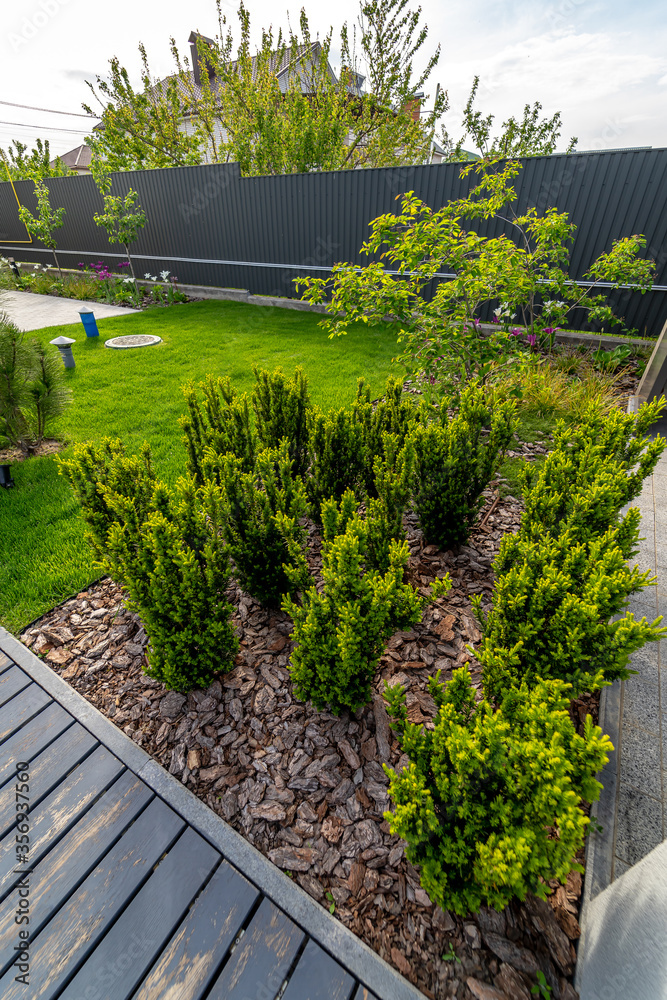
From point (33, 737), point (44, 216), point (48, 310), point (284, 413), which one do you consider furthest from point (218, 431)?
point (44, 216)

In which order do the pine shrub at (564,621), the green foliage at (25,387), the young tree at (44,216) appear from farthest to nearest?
the young tree at (44,216) < the green foliage at (25,387) < the pine shrub at (564,621)

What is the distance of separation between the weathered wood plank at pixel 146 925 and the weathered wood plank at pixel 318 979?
0.48 metres

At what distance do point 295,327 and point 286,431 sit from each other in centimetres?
709

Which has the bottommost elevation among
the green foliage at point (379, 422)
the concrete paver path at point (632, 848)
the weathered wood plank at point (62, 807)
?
the weathered wood plank at point (62, 807)

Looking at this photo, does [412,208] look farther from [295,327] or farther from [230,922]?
[295,327]

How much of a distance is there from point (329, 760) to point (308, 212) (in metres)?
12.0

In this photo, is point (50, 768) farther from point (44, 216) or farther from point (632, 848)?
point (44, 216)

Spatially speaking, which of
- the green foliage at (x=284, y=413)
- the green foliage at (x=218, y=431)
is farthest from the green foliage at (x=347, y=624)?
the green foliage at (x=284, y=413)

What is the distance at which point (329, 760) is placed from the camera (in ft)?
7.01

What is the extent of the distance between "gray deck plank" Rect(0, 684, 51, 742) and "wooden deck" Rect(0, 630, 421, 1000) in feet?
0.49

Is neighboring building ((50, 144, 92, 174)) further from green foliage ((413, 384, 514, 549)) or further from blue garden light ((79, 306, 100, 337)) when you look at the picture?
green foliage ((413, 384, 514, 549))

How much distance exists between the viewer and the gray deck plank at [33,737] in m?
2.14

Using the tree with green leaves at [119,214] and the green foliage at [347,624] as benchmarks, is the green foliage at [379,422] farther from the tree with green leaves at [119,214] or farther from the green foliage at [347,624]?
the tree with green leaves at [119,214]

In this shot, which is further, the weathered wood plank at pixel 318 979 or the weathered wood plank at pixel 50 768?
the weathered wood plank at pixel 50 768
